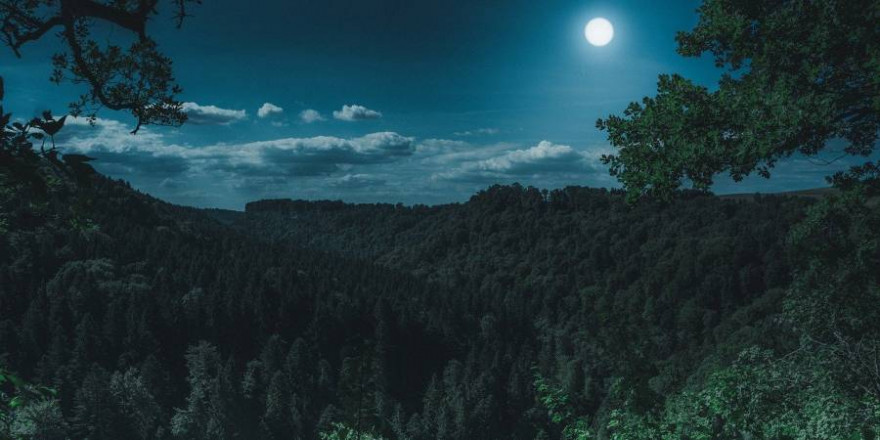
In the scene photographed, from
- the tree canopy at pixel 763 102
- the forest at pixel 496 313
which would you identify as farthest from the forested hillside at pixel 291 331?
the tree canopy at pixel 763 102

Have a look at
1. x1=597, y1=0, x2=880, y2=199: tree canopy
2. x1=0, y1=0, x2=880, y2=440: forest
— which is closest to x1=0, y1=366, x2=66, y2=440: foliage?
x1=0, y1=0, x2=880, y2=440: forest

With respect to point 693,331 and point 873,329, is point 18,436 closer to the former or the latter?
point 873,329

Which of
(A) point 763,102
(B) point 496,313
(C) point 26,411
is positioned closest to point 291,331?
(B) point 496,313

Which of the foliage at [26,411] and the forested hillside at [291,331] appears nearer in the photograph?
the foliage at [26,411]

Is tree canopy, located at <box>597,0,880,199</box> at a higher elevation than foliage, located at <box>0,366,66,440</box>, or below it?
higher

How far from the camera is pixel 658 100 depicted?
1080cm

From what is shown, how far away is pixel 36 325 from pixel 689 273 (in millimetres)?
155692

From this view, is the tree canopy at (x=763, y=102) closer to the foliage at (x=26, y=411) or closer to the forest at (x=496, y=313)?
the forest at (x=496, y=313)

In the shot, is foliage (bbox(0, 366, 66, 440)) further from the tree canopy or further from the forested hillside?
the tree canopy

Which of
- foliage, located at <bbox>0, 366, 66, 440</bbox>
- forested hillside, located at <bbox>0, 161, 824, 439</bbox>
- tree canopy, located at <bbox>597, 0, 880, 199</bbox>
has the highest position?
tree canopy, located at <bbox>597, 0, 880, 199</bbox>

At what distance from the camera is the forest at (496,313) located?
895 centimetres

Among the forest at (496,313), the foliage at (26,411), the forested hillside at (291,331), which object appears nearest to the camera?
the foliage at (26,411)

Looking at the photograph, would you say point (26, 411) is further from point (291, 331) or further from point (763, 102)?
point (291, 331)

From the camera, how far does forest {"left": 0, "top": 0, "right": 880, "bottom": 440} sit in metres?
8.95
